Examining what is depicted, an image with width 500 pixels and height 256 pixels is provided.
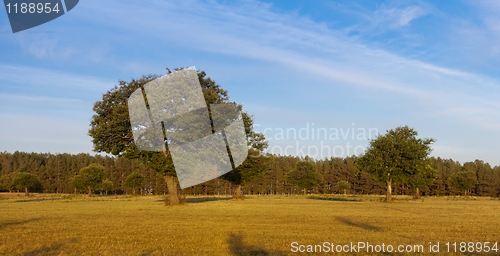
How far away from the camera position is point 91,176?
4099 inches

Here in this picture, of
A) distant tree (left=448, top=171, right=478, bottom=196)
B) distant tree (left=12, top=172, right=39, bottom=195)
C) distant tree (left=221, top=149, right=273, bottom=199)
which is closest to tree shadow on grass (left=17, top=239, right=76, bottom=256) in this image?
distant tree (left=221, top=149, right=273, bottom=199)

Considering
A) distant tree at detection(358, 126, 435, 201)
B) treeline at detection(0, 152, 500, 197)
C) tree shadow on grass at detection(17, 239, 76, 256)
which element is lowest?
treeline at detection(0, 152, 500, 197)

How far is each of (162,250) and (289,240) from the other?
4.85 m

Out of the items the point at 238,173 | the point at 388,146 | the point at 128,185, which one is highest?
the point at 388,146

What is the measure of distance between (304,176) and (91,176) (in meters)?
68.7

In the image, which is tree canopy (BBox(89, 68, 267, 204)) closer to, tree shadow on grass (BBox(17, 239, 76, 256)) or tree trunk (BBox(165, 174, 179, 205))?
tree trunk (BBox(165, 174, 179, 205))

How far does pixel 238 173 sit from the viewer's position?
202ft

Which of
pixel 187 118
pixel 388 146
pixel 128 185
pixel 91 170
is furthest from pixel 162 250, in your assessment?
pixel 128 185

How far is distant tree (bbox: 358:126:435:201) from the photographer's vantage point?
52938 mm

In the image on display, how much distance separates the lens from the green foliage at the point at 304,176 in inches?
4515

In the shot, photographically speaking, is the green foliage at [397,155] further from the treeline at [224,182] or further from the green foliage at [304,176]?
the treeline at [224,182]

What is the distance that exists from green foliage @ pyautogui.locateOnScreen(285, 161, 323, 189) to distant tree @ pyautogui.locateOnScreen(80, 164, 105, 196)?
62.8 meters

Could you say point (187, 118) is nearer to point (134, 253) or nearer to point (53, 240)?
point (53, 240)

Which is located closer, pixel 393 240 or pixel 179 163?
pixel 393 240
